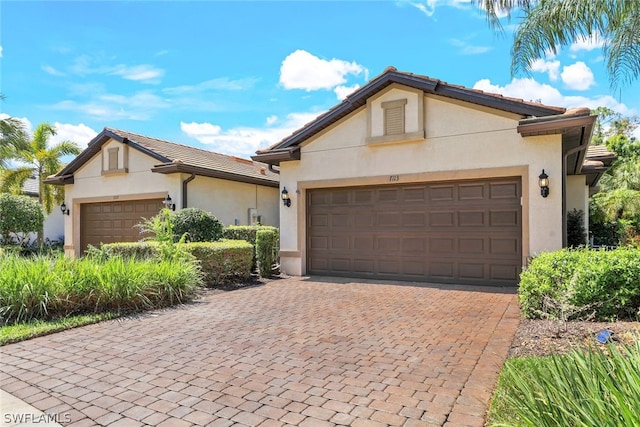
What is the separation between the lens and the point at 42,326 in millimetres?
6082

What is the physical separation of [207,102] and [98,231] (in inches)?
284

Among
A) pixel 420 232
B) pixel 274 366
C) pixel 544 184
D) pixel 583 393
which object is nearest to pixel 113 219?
pixel 420 232

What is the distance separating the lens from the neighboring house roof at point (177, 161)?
14.2m

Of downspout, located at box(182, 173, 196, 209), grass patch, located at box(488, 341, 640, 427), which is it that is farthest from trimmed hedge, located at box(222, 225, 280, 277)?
grass patch, located at box(488, 341, 640, 427)

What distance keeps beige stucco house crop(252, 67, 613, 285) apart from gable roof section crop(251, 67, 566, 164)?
3 centimetres

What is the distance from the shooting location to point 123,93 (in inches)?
594

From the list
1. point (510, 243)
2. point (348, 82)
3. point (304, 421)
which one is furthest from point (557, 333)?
point (348, 82)

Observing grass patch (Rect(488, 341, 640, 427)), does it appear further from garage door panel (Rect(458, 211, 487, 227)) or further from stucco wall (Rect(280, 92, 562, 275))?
garage door panel (Rect(458, 211, 487, 227))

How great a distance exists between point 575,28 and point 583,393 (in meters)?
7.18

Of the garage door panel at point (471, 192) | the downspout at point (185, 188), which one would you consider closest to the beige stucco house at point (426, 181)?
the garage door panel at point (471, 192)

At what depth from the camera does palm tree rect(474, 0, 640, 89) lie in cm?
657

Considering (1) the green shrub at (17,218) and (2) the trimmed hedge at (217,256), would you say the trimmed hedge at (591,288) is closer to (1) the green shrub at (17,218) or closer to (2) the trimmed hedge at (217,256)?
(2) the trimmed hedge at (217,256)

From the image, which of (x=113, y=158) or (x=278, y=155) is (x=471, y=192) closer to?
(x=278, y=155)

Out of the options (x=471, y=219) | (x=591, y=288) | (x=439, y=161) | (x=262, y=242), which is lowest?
(x=591, y=288)
